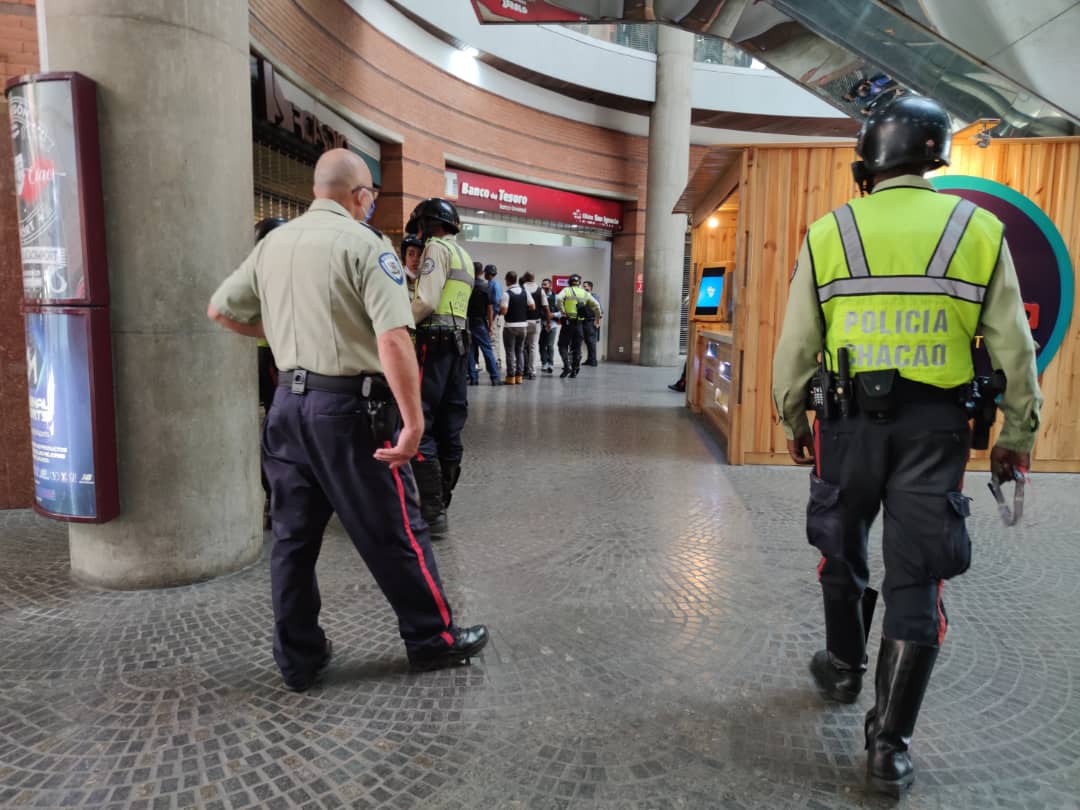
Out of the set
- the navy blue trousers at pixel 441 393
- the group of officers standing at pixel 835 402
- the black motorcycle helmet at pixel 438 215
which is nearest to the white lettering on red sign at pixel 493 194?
the black motorcycle helmet at pixel 438 215

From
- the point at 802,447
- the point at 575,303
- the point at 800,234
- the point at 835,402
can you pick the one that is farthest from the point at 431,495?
the point at 575,303

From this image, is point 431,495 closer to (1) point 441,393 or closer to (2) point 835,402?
(1) point 441,393

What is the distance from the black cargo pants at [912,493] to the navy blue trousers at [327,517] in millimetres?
1357

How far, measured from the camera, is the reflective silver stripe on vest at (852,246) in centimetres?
197

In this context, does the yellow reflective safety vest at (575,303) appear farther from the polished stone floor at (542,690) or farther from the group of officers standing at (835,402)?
the group of officers standing at (835,402)

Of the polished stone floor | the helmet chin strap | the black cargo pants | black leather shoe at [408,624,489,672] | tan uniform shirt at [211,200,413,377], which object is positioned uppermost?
the helmet chin strap

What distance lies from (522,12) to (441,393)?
4767 millimetres

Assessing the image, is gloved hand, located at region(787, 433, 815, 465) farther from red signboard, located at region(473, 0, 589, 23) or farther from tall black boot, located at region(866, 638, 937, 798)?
red signboard, located at region(473, 0, 589, 23)

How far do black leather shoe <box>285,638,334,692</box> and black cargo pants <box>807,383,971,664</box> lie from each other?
1779 mm

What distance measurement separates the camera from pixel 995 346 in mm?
1947

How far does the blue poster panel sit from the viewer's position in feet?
10.00

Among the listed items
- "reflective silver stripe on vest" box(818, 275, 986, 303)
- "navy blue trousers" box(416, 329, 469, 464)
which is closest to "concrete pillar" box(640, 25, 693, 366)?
"navy blue trousers" box(416, 329, 469, 464)

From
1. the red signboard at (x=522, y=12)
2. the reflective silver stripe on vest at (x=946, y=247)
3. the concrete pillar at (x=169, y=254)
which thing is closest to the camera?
the reflective silver stripe on vest at (x=946, y=247)

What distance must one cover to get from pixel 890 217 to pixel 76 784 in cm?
271
